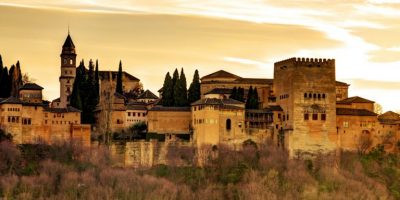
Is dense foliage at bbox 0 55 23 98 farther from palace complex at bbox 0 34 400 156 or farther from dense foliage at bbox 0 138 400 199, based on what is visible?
dense foliage at bbox 0 138 400 199

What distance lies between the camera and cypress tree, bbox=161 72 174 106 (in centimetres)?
5644

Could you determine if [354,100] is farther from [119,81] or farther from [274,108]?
[119,81]

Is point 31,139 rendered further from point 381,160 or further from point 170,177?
point 381,160

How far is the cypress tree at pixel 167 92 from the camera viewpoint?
5644cm

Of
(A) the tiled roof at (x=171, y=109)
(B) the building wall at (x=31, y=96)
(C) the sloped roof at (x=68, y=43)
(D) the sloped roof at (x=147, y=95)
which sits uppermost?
(C) the sloped roof at (x=68, y=43)

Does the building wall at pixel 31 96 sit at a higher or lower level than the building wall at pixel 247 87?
lower

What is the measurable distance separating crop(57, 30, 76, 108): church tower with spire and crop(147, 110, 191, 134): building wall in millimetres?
5403

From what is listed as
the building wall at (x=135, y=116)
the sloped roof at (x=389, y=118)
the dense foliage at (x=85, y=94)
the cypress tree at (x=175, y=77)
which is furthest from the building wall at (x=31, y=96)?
the sloped roof at (x=389, y=118)

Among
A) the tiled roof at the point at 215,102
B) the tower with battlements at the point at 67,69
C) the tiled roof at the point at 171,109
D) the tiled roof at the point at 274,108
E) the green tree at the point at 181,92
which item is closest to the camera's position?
the tiled roof at the point at 215,102

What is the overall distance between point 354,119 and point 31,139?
48.8 ft

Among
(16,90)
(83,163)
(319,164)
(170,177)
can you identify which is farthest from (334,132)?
(16,90)

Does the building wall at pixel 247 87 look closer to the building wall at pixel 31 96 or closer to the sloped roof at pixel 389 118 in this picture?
the sloped roof at pixel 389 118

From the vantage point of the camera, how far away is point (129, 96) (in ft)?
203

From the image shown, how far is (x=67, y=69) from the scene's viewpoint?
59406mm
